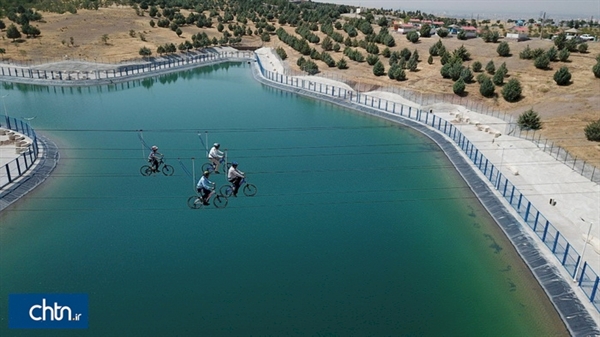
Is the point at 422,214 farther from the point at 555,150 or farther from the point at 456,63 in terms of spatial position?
the point at 456,63

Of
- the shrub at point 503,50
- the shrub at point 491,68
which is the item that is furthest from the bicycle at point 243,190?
the shrub at point 503,50

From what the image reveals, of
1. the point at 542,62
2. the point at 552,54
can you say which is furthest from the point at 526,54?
the point at 542,62

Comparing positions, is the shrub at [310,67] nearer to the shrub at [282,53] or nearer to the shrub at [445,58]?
the shrub at [282,53]

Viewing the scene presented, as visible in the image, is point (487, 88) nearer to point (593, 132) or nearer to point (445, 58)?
point (445, 58)

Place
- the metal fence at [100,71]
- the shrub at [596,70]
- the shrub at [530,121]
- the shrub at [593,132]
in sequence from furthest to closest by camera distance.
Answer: the metal fence at [100,71]
the shrub at [596,70]
the shrub at [530,121]
the shrub at [593,132]

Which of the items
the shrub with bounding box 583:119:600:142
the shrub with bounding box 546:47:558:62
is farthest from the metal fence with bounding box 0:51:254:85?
the shrub with bounding box 583:119:600:142

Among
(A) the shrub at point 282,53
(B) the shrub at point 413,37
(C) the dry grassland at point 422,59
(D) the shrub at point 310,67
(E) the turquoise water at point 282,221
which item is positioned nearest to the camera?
(E) the turquoise water at point 282,221

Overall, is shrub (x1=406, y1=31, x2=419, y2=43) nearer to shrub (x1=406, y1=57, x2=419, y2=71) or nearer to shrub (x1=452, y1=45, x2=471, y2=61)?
shrub (x1=452, y1=45, x2=471, y2=61)
